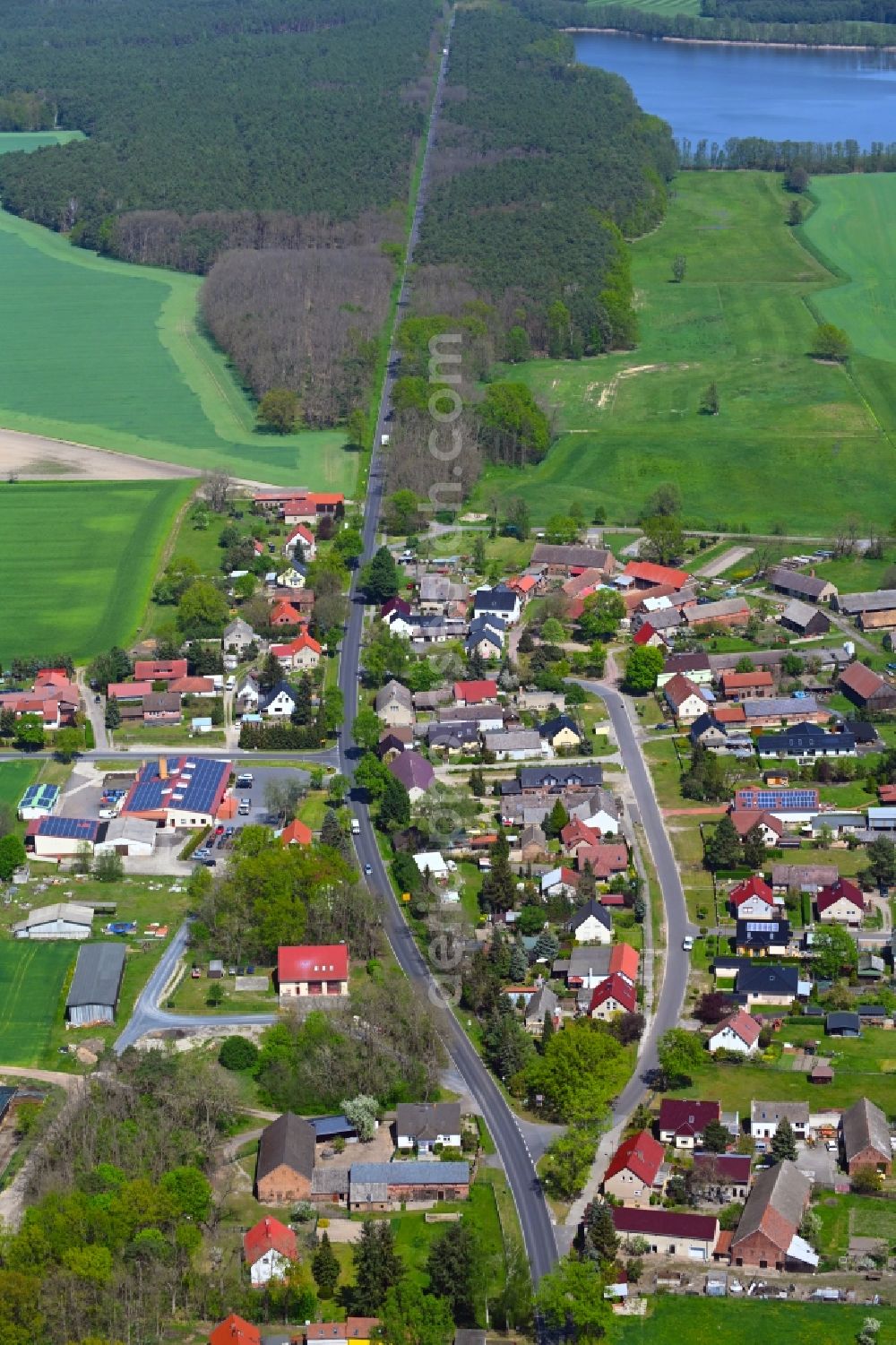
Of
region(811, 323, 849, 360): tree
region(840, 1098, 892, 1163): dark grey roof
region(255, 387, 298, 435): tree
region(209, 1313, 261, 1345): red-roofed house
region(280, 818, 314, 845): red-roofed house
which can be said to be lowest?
region(209, 1313, 261, 1345): red-roofed house

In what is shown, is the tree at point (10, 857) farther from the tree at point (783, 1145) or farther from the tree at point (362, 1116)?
the tree at point (783, 1145)

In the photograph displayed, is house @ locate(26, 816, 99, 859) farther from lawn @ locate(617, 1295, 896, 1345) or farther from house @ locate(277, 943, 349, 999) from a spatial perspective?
lawn @ locate(617, 1295, 896, 1345)

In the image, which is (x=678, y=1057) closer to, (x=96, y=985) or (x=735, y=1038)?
(x=735, y=1038)

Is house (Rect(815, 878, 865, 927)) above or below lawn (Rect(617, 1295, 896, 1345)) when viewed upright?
above

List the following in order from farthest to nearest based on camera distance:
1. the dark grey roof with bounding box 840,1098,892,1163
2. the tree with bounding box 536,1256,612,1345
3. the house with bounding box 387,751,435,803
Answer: the house with bounding box 387,751,435,803, the dark grey roof with bounding box 840,1098,892,1163, the tree with bounding box 536,1256,612,1345

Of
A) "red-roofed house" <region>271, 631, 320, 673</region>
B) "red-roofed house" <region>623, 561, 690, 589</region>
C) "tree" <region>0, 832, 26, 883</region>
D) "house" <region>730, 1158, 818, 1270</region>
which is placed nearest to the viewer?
"house" <region>730, 1158, 818, 1270</region>

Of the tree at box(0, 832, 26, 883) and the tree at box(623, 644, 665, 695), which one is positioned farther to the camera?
the tree at box(623, 644, 665, 695)

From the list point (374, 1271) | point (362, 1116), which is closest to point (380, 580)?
point (362, 1116)

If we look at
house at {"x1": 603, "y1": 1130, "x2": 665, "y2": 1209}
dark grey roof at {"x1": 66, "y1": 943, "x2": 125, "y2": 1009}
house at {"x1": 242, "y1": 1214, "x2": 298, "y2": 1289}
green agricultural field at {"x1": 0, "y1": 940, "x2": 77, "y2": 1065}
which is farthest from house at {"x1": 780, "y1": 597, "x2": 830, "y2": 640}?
house at {"x1": 242, "y1": 1214, "x2": 298, "y2": 1289}
